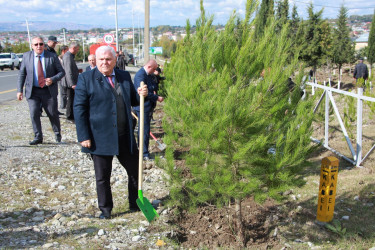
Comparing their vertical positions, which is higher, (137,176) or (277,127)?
(277,127)

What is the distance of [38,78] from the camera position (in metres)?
5.64

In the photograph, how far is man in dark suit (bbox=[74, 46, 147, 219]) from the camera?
336 cm

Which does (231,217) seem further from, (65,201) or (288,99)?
(65,201)

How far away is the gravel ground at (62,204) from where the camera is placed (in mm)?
3236

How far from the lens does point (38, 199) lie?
13.6ft

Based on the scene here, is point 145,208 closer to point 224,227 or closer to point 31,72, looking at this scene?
point 224,227

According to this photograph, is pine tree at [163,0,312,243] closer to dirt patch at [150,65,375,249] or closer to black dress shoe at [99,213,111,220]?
Answer: dirt patch at [150,65,375,249]

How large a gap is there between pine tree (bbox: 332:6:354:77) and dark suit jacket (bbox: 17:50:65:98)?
23344mm

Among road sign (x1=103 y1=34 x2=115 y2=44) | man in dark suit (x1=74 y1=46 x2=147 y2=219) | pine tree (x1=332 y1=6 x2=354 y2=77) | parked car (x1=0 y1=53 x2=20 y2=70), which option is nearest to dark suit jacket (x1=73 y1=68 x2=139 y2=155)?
man in dark suit (x1=74 y1=46 x2=147 y2=219)

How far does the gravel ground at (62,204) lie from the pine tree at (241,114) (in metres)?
0.74

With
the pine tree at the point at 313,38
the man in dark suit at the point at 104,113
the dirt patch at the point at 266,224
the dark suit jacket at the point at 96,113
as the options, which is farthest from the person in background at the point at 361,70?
the dark suit jacket at the point at 96,113

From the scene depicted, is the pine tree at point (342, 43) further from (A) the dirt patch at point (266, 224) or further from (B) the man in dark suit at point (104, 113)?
(B) the man in dark suit at point (104, 113)

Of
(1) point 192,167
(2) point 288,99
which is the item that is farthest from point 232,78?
(1) point 192,167

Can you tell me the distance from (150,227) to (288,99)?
1.89m
